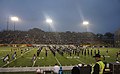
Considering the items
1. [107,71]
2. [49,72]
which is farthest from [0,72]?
[107,71]

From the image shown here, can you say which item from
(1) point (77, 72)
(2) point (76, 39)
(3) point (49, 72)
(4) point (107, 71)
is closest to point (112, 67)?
(4) point (107, 71)

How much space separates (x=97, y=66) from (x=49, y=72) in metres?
3.47

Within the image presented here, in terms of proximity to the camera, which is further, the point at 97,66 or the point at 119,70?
the point at 119,70

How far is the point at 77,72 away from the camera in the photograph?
6270mm

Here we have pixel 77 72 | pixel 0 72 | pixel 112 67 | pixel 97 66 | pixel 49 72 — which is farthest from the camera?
pixel 0 72

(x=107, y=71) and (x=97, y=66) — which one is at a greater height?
(x=97, y=66)

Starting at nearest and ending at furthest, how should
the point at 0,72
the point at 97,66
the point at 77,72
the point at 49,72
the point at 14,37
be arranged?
the point at 77,72, the point at 97,66, the point at 49,72, the point at 0,72, the point at 14,37

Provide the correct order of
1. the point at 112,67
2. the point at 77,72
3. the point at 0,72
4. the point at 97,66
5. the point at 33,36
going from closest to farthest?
A: 1. the point at 77,72
2. the point at 97,66
3. the point at 112,67
4. the point at 0,72
5. the point at 33,36

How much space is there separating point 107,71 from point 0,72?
848cm

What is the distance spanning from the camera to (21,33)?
89.1 m

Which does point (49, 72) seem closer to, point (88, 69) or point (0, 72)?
point (88, 69)

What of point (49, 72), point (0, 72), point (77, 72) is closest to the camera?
point (77, 72)

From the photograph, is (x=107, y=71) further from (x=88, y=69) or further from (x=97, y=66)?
(x=97, y=66)

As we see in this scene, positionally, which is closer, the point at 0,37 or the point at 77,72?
the point at 77,72
